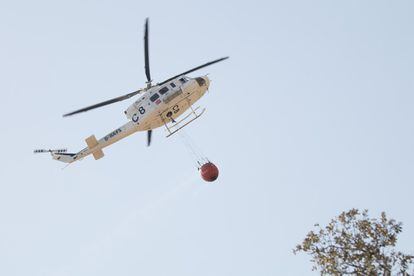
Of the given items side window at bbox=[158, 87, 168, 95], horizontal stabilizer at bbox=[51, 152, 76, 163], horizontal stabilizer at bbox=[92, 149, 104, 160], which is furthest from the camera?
horizontal stabilizer at bbox=[51, 152, 76, 163]

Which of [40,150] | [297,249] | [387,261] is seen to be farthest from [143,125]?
[387,261]

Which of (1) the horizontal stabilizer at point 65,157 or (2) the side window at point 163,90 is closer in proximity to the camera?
(2) the side window at point 163,90

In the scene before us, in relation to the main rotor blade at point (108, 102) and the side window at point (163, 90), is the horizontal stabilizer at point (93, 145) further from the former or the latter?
the side window at point (163, 90)

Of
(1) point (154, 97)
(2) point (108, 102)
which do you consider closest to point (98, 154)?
(2) point (108, 102)

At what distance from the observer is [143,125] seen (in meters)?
50.9

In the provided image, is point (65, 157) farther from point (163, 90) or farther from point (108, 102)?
point (163, 90)

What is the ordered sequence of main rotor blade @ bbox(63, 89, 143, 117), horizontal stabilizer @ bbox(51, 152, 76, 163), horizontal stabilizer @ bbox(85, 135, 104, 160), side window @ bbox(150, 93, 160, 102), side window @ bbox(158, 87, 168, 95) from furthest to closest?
horizontal stabilizer @ bbox(51, 152, 76, 163)
horizontal stabilizer @ bbox(85, 135, 104, 160)
side window @ bbox(158, 87, 168, 95)
side window @ bbox(150, 93, 160, 102)
main rotor blade @ bbox(63, 89, 143, 117)

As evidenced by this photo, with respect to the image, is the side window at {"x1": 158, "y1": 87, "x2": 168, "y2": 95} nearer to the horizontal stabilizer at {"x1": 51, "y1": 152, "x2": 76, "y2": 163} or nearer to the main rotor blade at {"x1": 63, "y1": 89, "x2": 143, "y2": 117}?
the main rotor blade at {"x1": 63, "y1": 89, "x2": 143, "y2": 117}

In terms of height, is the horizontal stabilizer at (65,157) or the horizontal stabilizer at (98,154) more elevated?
the horizontal stabilizer at (65,157)

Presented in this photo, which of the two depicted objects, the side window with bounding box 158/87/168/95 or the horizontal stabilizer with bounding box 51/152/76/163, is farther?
the horizontal stabilizer with bounding box 51/152/76/163

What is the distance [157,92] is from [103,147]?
6342 millimetres

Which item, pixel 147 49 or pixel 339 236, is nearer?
pixel 339 236

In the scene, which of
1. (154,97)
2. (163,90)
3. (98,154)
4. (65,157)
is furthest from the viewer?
(65,157)

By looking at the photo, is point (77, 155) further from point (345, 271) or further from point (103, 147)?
point (345, 271)
